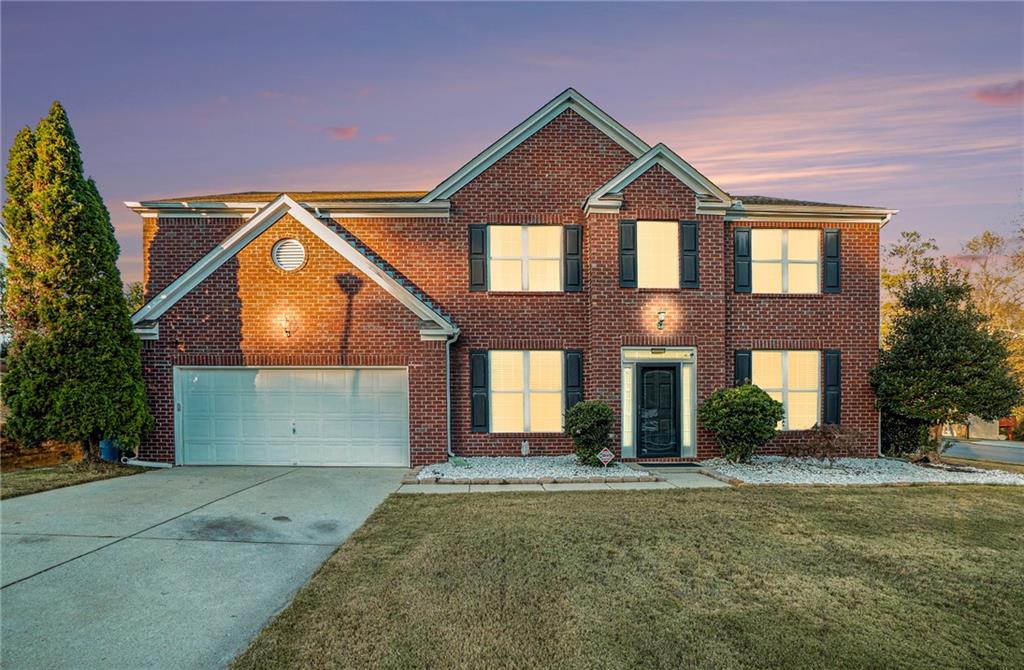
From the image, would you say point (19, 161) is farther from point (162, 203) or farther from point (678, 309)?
point (678, 309)

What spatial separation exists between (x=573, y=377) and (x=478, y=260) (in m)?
3.51

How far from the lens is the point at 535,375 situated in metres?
11.9

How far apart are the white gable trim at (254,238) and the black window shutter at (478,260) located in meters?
1.51

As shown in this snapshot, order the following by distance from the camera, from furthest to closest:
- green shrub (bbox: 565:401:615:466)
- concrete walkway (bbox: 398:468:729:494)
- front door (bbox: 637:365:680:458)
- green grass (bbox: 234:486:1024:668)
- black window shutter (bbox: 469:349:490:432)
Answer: black window shutter (bbox: 469:349:490:432) → front door (bbox: 637:365:680:458) → green shrub (bbox: 565:401:615:466) → concrete walkway (bbox: 398:468:729:494) → green grass (bbox: 234:486:1024:668)

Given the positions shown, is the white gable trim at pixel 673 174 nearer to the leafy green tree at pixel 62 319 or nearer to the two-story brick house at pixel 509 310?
the two-story brick house at pixel 509 310

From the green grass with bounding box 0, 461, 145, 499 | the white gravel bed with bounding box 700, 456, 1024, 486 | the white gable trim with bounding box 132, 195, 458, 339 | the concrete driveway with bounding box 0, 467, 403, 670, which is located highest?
the white gable trim with bounding box 132, 195, 458, 339

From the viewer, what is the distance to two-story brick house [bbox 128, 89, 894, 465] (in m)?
10.9

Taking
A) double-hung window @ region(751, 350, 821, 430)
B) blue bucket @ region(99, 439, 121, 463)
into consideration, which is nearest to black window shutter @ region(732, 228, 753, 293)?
double-hung window @ region(751, 350, 821, 430)

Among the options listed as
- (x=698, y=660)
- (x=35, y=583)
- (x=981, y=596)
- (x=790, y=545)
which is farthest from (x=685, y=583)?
(x=35, y=583)

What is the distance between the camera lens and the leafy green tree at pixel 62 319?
955 centimetres

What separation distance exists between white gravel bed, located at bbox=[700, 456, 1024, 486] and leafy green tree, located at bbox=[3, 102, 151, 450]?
12.2m

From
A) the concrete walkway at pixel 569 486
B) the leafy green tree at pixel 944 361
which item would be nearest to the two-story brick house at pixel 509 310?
the leafy green tree at pixel 944 361

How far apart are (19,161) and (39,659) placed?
10.0 m

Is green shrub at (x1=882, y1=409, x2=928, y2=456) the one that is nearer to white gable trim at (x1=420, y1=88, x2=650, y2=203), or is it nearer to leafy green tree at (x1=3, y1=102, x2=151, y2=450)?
white gable trim at (x1=420, y1=88, x2=650, y2=203)
